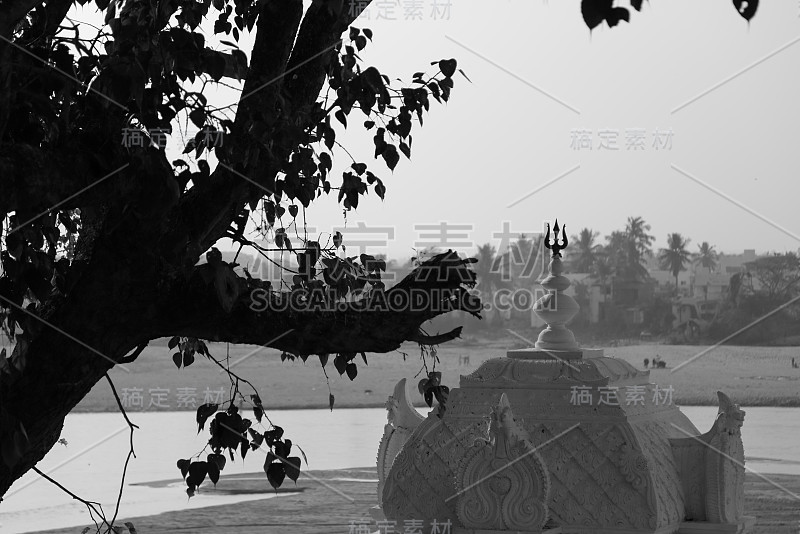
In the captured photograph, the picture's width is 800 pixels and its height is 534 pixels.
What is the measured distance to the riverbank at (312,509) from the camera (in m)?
9.86

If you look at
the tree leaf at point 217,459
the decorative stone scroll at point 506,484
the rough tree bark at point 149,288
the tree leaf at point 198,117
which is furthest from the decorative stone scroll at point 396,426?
the tree leaf at point 198,117

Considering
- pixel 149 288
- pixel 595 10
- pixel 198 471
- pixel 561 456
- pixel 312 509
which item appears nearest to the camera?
pixel 595 10

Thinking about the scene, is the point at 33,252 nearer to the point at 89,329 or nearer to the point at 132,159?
the point at 89,329

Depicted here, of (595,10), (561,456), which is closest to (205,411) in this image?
(561,456)

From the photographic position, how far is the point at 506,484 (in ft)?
12.5

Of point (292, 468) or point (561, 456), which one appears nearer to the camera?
point (292, 468)

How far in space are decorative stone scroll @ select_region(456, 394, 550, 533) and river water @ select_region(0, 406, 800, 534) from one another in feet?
16.8

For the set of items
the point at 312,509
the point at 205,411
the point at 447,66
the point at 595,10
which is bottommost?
the point at 312,509

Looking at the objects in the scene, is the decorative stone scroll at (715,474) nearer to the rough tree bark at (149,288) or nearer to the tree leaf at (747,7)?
the rough tree bark at (149,288)

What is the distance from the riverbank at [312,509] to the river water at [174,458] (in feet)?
1.24

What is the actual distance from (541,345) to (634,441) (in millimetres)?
602

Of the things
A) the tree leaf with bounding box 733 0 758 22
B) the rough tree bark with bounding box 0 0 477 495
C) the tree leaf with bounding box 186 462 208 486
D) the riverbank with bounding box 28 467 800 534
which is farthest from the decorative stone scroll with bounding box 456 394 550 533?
the riverbank with bounding box 28 467 800 534

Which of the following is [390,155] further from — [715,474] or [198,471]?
[715,474]

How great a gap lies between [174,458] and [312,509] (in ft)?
11.2
